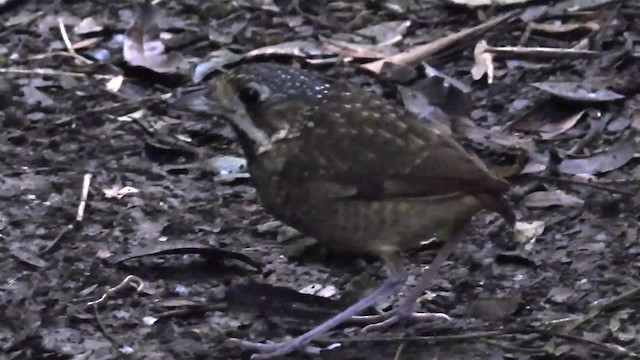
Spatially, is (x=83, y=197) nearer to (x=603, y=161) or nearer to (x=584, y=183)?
(x=584, y=183)

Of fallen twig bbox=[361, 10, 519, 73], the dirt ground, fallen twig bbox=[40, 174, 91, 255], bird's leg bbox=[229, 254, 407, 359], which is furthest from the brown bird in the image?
fallen twig bbox=[361, 10, 519, 73]

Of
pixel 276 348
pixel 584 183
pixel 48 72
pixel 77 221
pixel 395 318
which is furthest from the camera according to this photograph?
pixel 48 72

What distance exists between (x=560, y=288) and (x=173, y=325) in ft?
3.72

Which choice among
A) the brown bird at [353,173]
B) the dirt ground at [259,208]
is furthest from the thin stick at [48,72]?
the brown bird at [353,173]

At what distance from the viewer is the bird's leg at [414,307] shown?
3594mm

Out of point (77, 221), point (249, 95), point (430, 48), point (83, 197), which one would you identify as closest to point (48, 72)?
point (83, 197)

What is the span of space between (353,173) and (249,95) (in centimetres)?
42

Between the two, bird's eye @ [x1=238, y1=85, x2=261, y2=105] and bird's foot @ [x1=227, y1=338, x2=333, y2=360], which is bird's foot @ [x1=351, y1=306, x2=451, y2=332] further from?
bird's eye @ [x1=238, y1=85, x2=261, y2=105]

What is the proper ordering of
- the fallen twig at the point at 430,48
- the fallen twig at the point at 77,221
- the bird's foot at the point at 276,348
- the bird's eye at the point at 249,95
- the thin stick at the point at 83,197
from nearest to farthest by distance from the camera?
the bird's foot at the point at 276,348 → the bird's eye at the point at 249,95 → the fallen twig at the point at 77,221 → the thin stick at the point at 83,197 → the fallen twig at the point at 430,48

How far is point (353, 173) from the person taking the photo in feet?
11.4

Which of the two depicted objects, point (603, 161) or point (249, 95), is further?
point (603, 161)

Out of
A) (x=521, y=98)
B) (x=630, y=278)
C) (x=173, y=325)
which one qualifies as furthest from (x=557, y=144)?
(x=173, y=325)

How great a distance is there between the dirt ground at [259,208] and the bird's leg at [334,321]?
6 centimetres

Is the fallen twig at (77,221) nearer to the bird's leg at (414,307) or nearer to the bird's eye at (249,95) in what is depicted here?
the bird's eye at (249,95)
